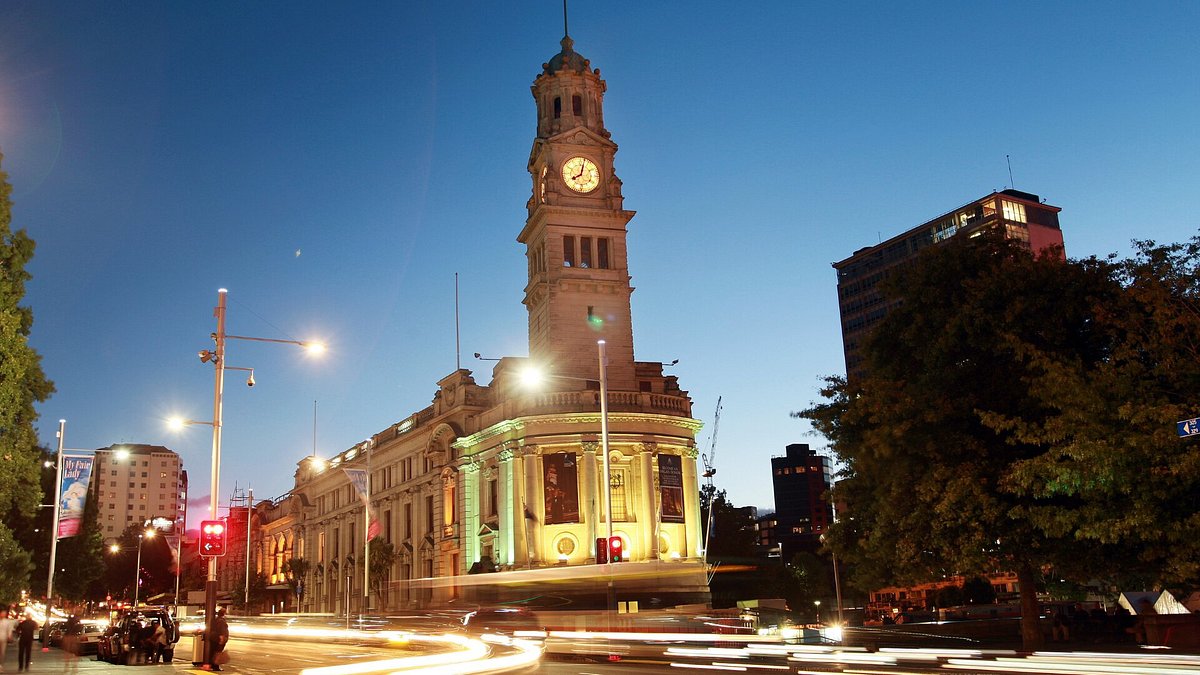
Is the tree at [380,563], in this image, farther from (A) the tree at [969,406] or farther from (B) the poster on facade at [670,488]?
(A) the tree at [969,406]

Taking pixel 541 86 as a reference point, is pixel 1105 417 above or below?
below

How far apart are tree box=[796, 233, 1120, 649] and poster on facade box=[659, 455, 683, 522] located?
32.7 meters

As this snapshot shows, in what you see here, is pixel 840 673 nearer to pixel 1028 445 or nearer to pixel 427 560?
pixel 1028 445

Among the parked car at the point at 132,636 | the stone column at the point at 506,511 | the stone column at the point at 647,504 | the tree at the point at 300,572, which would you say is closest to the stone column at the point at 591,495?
the stone column at the point at 647,504

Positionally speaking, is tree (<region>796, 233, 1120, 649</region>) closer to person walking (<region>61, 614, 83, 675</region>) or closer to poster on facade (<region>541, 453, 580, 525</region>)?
person walking (<region>61, 614, 83, 675</region>)

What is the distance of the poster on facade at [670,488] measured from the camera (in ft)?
204

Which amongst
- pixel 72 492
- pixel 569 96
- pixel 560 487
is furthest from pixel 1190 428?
pixel 569 96

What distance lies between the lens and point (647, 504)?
204 ft

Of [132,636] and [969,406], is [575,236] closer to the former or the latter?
[132,636]

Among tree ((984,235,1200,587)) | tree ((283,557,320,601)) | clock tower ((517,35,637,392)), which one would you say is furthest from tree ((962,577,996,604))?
tree ((283,557,320,601))

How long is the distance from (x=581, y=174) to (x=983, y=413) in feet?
162

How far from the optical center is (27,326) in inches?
1324

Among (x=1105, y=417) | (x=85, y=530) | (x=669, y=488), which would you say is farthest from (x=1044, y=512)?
(x=85, y=530)

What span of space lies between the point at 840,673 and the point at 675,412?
4409 cm
